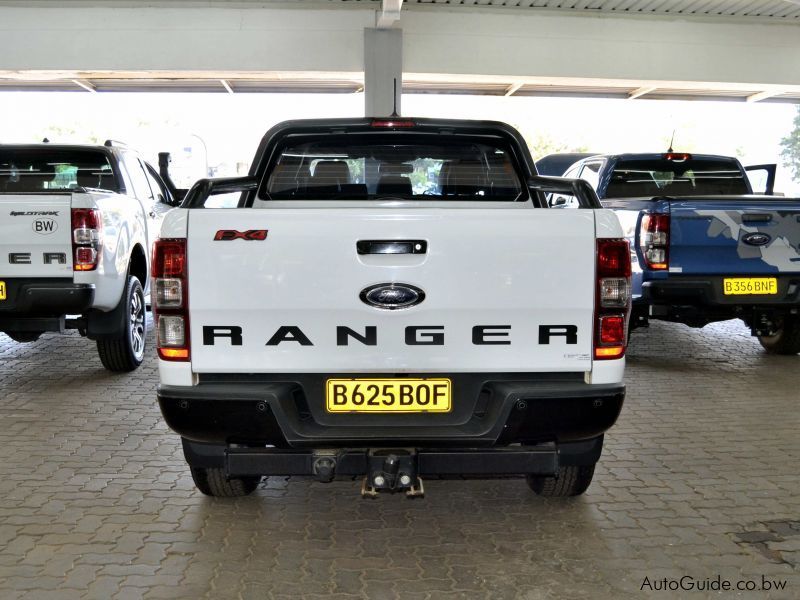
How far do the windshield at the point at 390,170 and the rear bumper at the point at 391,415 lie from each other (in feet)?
5.17

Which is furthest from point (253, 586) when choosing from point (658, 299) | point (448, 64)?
point (448, 64)

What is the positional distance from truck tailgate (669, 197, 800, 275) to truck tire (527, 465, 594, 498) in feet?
11.0

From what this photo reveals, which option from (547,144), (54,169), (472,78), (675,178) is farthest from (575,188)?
(547,144)

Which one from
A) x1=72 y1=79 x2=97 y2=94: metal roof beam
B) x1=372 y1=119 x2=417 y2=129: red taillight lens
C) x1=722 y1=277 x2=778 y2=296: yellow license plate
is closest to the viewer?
x1=372 y1=119 x2=417 y2=129: red taillight lens

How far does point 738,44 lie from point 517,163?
14244 millimetres

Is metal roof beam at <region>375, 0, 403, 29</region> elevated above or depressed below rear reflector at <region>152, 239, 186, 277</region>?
above

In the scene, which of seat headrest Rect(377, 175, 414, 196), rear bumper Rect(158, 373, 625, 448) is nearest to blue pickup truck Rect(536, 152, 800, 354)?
seat headrest Rect(377, 175, 414, 196)

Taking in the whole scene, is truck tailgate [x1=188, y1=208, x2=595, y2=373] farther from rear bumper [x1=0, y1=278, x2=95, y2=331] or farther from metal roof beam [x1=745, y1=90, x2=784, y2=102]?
metal roof beam [x1=745, y1=90, x2=784, y2=102]

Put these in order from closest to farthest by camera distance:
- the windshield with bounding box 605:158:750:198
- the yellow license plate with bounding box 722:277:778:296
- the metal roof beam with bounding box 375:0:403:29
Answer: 1. the yellow license plate with bounding box 722:277:778:296
2. the windshield with bounding box 605:158:750:198
3. the metal roof beam with bounding box 375:0:403:29

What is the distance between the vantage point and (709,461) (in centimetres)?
491

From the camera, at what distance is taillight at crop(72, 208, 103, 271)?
6223 millimetres

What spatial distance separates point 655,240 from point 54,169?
549 cm

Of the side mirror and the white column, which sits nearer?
the side mirror

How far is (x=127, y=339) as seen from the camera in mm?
7191
